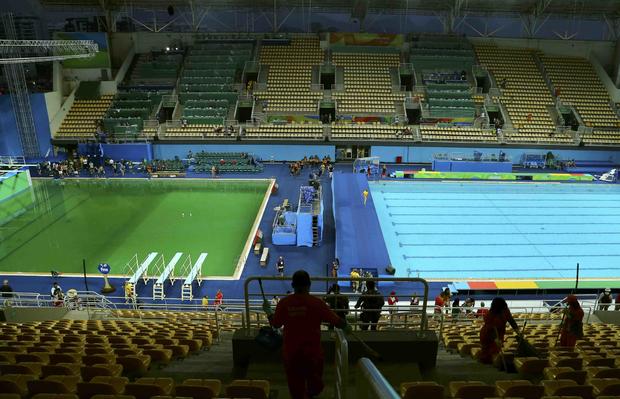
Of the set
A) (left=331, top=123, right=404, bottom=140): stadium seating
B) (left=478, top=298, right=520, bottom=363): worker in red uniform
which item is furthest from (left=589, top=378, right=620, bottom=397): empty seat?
(left=331, top=123, right=404, bottom=140): stadium seating

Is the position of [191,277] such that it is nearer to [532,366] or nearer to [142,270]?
[142,270]

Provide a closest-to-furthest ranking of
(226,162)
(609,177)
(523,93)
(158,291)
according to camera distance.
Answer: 1. (158,291)
2. (609,177)
3. (226,162)
4. (523,93)

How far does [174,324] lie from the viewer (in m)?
9.12

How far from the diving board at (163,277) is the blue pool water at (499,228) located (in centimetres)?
760

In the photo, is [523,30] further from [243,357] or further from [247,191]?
[243,357]

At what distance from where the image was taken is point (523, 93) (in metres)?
32.6

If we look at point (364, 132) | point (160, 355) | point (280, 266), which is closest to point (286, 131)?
point (364, 132)

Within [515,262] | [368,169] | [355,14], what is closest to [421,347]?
[515,262]

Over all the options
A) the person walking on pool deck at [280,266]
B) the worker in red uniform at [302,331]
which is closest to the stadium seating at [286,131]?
the person walking on pool deck at [280,266]

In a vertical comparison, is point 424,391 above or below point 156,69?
below

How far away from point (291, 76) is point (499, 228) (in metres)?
20.4

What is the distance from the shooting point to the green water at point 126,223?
16125 millimetres

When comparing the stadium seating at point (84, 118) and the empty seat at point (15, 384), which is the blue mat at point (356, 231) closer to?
the empty seat at point (15, 384)

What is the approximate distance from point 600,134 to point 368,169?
643 inches
